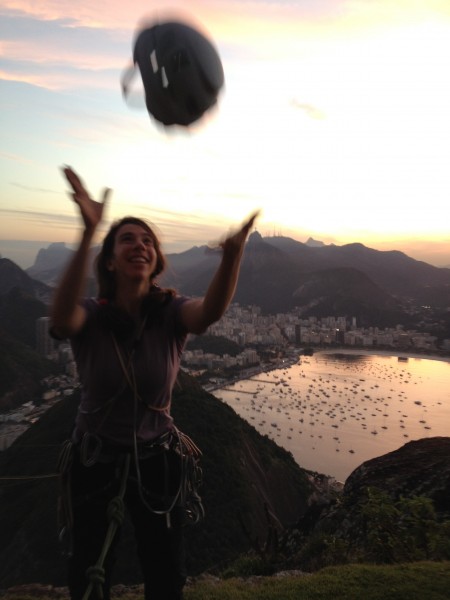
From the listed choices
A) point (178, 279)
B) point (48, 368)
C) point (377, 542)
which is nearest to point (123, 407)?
point (178, 279)

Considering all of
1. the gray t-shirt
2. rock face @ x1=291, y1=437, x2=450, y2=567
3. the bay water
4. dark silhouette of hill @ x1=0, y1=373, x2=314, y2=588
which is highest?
the gray t-shirt

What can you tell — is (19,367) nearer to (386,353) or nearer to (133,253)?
(133,253)

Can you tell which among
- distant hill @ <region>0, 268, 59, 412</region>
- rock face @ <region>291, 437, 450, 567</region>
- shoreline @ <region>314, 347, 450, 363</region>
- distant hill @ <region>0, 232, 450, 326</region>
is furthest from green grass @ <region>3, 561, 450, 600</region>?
distant hill @ <region>0, 232, 450, 326</region>

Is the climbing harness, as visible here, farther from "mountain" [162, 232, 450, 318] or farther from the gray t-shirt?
"mountain" [162, 232, 450, 318]

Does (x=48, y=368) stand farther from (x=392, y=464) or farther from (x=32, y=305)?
(x=392, y=464)

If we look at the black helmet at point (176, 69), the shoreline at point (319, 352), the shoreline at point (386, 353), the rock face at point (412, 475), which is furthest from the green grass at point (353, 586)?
the shoreline at point (386, 353)

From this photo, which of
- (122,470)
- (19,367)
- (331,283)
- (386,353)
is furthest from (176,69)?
(331,283)

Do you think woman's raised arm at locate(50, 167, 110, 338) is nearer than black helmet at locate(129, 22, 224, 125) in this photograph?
Yes
